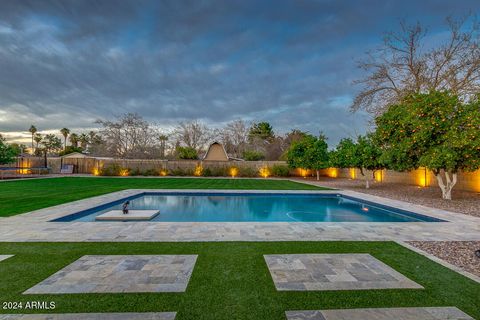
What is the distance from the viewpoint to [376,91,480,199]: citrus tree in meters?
7.25

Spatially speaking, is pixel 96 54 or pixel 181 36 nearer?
pixel 181 36

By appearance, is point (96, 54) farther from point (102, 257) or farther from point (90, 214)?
point (102, 257)

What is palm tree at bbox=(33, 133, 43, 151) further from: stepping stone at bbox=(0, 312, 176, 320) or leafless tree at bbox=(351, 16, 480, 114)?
stepping stone at bbox=(0, 312, 176, 320)

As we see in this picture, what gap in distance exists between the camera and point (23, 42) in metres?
12.2

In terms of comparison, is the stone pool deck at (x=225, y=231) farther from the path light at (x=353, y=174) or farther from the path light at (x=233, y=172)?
the path light at (x=233, y=172)

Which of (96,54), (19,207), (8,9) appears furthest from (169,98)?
(19,207)

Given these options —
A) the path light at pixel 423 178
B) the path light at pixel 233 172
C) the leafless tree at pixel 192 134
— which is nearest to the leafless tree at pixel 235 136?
the leafless tree at pixel 192 134

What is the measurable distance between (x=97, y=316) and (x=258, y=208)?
22.4ft

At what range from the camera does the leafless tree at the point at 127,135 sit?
25.4 m

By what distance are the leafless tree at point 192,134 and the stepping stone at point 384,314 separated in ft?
99.1

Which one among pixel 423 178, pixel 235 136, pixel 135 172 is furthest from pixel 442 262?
pixel 235 136

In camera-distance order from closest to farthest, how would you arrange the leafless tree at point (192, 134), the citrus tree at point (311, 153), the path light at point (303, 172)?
the citrus tree at point (311, 153) < the path light at point (303, 172) < the leafless tree at point (192, 134)

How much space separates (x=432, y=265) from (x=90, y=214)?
7.73 meters

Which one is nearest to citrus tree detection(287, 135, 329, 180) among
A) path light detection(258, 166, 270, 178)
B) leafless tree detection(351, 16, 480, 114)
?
path light detection(258, 166, 270, 178)
